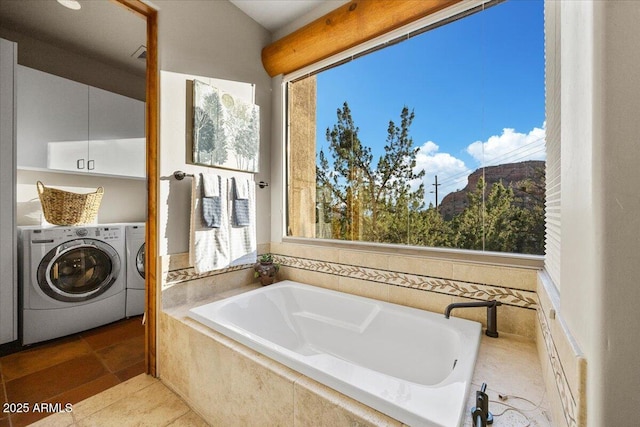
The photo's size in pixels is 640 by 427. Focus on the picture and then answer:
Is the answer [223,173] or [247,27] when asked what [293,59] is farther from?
[223,173]

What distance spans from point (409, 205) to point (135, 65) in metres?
3.50

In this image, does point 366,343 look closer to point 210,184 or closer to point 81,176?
point 210,184

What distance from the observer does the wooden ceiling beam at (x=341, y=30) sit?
169cm

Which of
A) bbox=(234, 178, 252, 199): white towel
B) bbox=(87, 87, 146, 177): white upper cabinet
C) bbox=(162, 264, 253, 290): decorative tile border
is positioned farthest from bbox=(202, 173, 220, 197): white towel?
bbox=(87, 87, 146, 177): white upper cabinet

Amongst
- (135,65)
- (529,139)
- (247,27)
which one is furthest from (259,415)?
(135,65)

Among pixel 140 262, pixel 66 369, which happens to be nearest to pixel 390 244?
pixel 66 369

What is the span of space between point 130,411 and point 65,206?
1.97 metres

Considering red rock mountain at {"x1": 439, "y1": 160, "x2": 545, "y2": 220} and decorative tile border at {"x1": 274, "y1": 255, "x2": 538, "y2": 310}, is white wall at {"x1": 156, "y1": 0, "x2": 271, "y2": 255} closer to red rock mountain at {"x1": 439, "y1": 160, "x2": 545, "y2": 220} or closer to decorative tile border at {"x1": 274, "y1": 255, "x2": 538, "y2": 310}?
decorative tile border at {"x1": 274, "y1": 255, "x2": 538, "y2": 310}

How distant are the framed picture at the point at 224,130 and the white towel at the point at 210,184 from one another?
0.36 ft

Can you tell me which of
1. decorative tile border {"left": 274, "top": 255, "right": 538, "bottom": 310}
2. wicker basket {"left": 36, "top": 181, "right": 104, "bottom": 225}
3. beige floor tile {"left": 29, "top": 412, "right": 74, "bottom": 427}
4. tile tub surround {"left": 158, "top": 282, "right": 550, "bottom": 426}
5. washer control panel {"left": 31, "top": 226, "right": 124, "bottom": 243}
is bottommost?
beige floor tile {"left": 29, "top": 412, "right": 74, "bottom": 427}

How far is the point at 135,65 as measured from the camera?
10.4ft

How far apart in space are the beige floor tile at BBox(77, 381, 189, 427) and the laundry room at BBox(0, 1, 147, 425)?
315 millimetres

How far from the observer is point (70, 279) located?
2.46 metres

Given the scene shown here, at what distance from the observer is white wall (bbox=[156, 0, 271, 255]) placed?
5.76 ft
